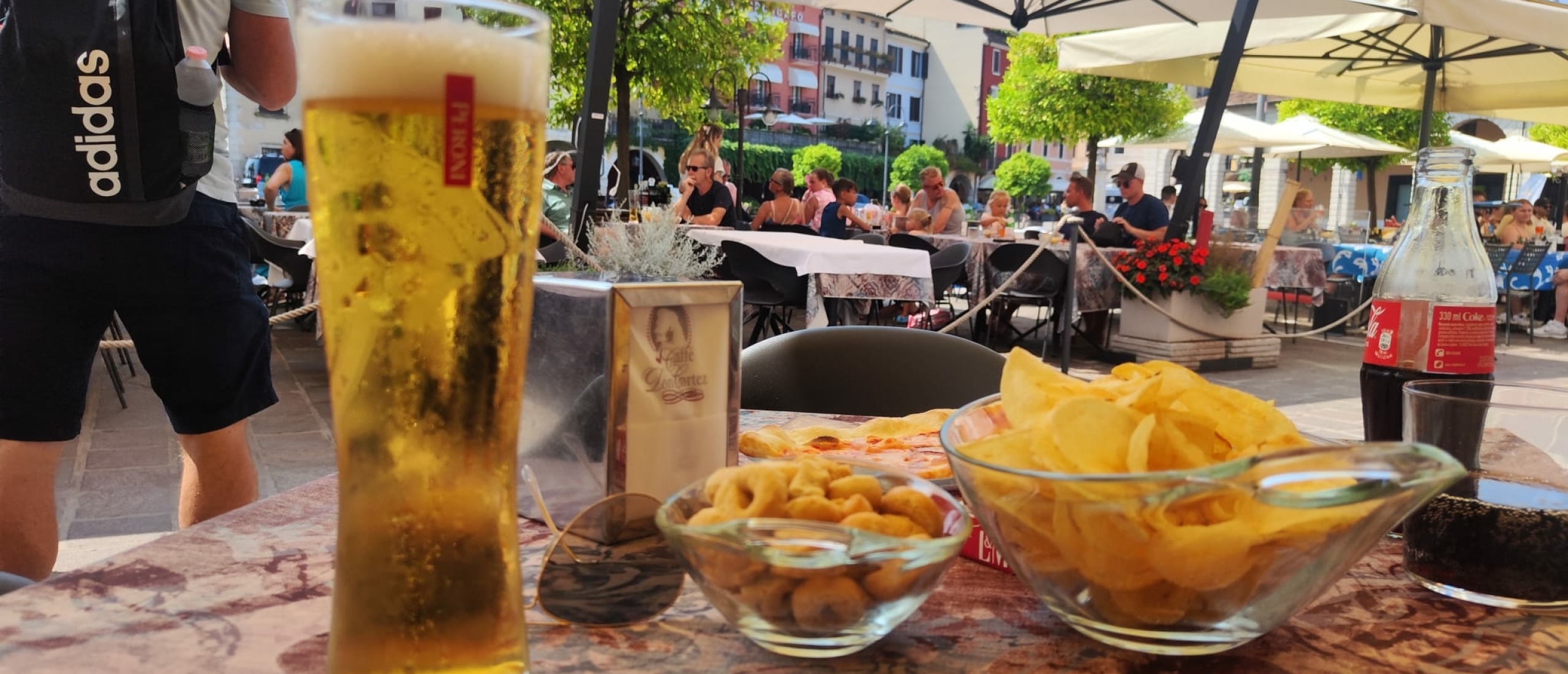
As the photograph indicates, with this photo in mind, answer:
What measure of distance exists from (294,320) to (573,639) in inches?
317

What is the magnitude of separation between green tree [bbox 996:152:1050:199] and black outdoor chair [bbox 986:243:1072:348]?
34.7m

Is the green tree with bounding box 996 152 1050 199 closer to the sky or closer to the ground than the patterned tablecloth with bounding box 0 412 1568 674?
closer to the sky

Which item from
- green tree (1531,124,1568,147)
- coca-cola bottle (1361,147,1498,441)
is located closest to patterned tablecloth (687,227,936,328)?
coca-cola bottle (1361,147,1498,441)

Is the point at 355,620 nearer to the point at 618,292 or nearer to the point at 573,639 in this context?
the point at 573,639

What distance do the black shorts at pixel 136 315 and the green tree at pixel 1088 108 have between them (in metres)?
17.6

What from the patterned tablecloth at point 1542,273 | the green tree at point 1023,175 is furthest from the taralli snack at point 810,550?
the green tree at point 1023,175

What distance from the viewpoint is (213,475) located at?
1.79m

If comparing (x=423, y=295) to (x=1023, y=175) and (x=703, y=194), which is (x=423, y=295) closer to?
(x=703, y=194)

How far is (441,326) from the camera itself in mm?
521

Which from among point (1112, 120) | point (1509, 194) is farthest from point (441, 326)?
point (1509, 194)

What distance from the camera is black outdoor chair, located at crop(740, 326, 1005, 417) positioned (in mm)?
1879

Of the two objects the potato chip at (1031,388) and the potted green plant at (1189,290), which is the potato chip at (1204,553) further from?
the potted green plant at (1189,290)

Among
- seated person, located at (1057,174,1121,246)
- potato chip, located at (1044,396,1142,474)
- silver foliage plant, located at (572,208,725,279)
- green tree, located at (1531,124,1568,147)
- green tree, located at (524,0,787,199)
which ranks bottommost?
potato chip, located at (1044,396,1142,474)

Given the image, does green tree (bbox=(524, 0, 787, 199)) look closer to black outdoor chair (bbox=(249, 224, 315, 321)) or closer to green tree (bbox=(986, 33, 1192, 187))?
black outdoor chair (bbox=(249, 224, 315, 321))
